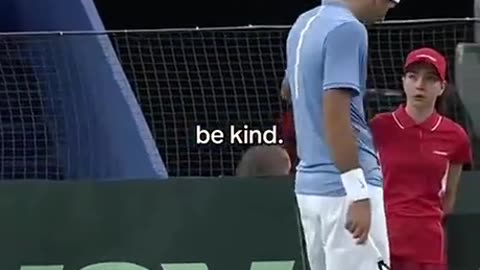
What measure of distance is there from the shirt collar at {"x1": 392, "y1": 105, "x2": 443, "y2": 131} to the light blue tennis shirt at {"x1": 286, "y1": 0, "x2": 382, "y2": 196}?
1.36m

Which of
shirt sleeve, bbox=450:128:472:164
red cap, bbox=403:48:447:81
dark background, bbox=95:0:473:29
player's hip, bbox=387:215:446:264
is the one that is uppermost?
dark background, bbox=95:0:473:29

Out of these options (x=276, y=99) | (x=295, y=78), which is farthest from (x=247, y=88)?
(x=295, y=78)

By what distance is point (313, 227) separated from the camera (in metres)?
4.68

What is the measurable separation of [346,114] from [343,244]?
467mm

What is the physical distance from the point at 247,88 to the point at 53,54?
1136mm

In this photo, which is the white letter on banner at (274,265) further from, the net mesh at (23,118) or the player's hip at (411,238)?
the net mesh at (23,118)

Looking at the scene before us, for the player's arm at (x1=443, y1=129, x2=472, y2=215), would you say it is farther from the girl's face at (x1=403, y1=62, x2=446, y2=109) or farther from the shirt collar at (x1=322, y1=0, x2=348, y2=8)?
the shirt collar at (x1=322, y1=0, x2=348, y2=8)

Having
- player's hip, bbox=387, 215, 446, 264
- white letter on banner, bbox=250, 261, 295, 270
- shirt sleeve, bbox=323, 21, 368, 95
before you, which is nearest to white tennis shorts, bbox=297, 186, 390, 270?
shirt sleeve, bbox=323, 21, 368, 95

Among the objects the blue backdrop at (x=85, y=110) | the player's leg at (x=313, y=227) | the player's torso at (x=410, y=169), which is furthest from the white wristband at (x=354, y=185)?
the blue backdrop at (x=85, y=110)

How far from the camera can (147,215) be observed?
6965 mm

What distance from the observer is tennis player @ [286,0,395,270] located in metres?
4.41

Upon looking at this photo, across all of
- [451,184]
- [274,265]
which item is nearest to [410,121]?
[451,184]

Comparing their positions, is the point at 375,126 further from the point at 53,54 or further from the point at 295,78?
the point at 53,54

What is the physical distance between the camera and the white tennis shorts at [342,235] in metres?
4.52
